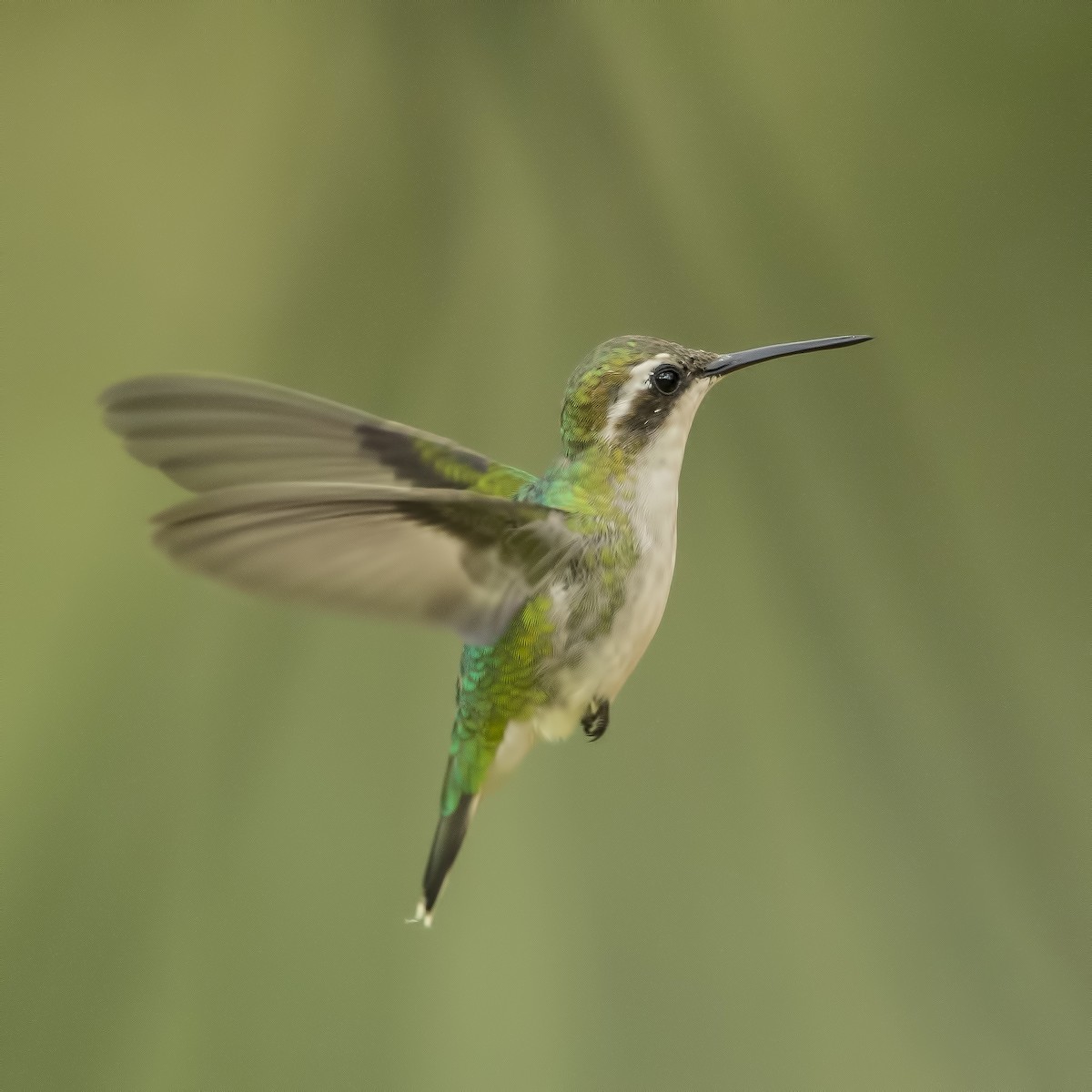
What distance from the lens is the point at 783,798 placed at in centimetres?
126

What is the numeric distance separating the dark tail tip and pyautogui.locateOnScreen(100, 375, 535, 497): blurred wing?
0.20 m

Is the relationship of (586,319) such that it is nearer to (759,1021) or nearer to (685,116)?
(685,116)

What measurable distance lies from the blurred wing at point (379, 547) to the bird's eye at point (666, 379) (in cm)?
9

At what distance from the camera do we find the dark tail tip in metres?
0.57

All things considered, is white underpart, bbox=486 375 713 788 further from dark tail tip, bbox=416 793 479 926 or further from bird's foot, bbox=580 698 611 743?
dark tail tip, bbox=416 793 479 926

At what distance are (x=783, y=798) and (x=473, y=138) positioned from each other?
907 mm

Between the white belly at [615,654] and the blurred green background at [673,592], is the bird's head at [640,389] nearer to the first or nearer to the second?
the white belly at [615,654]

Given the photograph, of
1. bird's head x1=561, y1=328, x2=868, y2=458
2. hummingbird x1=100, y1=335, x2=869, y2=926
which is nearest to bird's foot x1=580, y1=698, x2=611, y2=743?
hummingbird x1=100, y1=335, x2=869, y2=926

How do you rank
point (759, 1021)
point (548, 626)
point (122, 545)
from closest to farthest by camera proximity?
point (548, 626), point (122, 545), point (759, 1021)

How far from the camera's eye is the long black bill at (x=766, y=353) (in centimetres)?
46

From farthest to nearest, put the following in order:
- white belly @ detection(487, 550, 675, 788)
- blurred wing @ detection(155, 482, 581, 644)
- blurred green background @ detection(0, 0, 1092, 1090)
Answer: blurred green background @ detection(0, 0, 1092, 1090)
white belly @ detection(487, 550, 675, 788)
blurred wing @ detection(155, 482, 581, 644)

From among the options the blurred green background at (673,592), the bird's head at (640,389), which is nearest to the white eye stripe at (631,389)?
A: the bird's head at (640,389)

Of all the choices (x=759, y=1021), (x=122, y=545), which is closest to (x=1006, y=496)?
(x=759, y=1021)

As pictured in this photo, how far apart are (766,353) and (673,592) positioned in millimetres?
783
